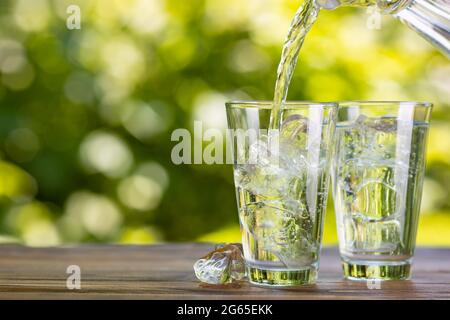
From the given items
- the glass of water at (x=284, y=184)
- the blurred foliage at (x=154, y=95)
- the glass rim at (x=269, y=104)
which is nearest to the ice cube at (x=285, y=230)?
the glass of water at (x=284, y=184)

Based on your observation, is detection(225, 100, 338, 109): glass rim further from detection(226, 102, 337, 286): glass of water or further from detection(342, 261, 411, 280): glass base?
detection(342, 261, 411, 280): glass base

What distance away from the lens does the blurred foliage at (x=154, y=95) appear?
270 centimetres

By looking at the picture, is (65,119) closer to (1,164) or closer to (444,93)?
(1,164)

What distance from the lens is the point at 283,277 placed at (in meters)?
1.05

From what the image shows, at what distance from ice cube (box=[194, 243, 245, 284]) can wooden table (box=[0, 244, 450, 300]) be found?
0.02 m

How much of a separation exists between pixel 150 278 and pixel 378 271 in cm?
31

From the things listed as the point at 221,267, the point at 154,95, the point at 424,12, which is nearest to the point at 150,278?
the point at 221,267

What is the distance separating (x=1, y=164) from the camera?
2758 millimetres

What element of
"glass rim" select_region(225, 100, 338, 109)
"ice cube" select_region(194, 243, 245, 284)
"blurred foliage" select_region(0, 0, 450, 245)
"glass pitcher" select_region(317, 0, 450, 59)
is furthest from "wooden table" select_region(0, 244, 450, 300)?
"blurred foliage" select_region(0, 0, 450, 245)

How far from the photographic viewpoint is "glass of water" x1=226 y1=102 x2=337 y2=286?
1.05 m

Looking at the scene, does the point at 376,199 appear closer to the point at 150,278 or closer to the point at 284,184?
the point at 284,184

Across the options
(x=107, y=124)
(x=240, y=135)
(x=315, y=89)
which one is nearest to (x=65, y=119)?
(x=107, y=124)

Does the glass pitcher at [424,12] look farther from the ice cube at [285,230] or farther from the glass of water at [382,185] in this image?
the ice cube at [285,230]

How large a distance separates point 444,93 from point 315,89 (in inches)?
18.0
